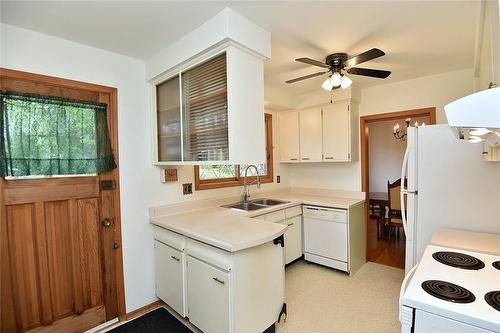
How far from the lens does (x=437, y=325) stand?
3.17 feet

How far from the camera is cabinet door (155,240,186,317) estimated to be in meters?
2.06

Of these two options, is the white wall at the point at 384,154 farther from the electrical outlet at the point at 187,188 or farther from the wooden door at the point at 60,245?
the wooden door at the point at 60,245

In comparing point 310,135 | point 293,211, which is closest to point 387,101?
point 310,135

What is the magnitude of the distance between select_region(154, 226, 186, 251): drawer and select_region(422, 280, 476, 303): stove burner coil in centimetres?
164

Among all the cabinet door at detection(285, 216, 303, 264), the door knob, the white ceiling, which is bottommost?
the cabinet door at detection(285, 216, 303, 264)

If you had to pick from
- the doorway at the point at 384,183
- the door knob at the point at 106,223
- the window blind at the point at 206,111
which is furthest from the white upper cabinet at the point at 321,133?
the door knob at the point at 106,223

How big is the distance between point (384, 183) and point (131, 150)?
19.1 ft

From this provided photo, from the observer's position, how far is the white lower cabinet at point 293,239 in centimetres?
307

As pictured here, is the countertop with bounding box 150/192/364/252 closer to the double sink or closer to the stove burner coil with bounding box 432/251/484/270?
the double sink

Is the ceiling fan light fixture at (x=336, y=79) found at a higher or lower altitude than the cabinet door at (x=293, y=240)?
higher

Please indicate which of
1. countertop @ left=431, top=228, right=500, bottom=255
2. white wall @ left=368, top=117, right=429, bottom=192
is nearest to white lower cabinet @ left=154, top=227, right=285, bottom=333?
countertop @ left=431, top=228, right=500, bottom=255

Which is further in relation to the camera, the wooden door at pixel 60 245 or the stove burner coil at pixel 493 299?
the wooden door at pixel 60 245

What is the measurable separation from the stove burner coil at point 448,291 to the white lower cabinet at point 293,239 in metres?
1.92

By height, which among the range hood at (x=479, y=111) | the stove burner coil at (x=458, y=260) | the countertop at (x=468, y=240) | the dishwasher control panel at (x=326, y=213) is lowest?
the dishwasher control panel at (x=326, y=213)
